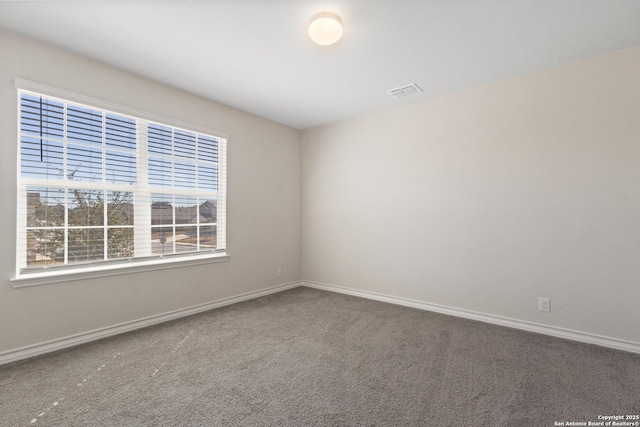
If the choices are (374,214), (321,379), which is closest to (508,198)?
Result: (374,214)

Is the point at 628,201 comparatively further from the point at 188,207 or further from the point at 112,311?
the point at 112,311

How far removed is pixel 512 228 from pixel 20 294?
434 centimetres

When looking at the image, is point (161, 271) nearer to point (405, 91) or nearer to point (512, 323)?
point (405, 91)

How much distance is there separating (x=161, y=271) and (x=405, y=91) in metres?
3.29

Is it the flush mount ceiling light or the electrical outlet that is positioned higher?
the flush mount ceiling light

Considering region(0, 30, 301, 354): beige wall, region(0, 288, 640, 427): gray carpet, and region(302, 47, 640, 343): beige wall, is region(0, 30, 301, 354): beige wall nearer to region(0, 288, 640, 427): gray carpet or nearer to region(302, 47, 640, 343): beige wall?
region(0, 288, 640, 427): gray carpet

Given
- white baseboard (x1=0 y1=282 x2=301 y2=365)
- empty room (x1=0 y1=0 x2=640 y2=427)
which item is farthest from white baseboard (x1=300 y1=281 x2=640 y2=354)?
white baseboard (x1=0 y1=282 x2=301 y2=365)

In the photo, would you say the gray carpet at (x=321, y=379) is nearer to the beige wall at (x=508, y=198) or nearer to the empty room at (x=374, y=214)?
the empty room at (x=374, y=214)

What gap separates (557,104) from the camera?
2.66 m

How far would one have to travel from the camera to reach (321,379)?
1981mm

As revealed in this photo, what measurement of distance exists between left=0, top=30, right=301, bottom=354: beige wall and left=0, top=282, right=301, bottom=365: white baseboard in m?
0.04

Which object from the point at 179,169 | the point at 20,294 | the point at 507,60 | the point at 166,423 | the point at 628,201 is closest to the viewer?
the point at 166,423

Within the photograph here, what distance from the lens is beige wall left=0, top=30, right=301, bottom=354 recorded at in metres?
2.19

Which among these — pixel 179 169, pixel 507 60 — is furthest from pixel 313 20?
pixel 179 169
